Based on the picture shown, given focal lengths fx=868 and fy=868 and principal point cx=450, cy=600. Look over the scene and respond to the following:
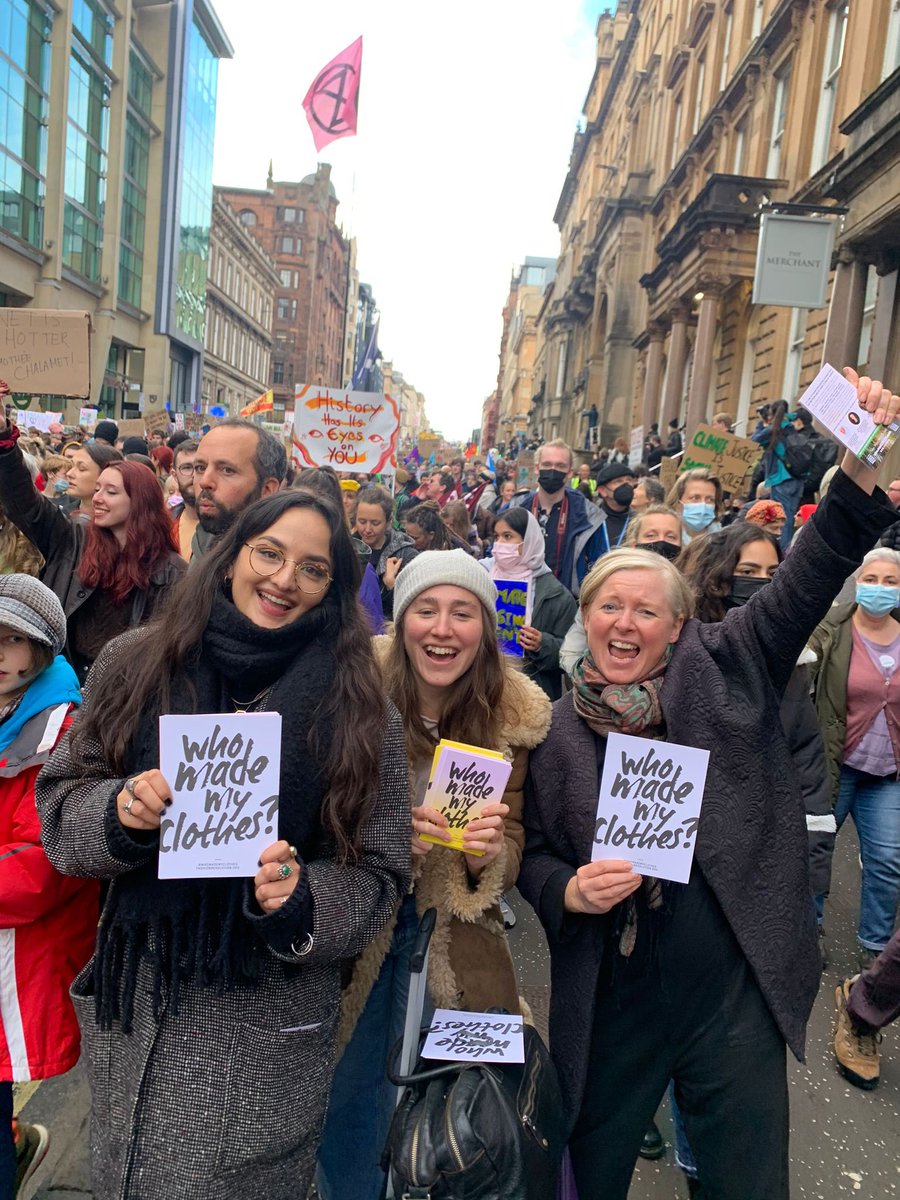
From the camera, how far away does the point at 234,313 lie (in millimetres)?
61875

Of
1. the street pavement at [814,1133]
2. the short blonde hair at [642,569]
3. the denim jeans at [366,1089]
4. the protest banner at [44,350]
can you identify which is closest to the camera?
the short blonde hair at [642,569]

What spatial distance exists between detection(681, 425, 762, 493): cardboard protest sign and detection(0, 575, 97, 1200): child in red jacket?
747cm

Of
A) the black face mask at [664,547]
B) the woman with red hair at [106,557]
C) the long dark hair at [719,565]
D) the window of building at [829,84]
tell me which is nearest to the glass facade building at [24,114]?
the window of building at [829,84]

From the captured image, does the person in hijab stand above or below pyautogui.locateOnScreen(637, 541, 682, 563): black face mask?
below

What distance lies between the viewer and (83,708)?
1963 millimetres

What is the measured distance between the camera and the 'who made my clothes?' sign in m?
8.14

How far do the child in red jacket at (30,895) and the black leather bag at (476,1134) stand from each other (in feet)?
2.81

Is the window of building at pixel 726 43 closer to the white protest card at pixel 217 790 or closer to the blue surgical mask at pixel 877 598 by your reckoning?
the blue surgical mask at pixel 877 598

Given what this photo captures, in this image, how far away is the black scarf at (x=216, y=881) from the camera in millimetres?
1794

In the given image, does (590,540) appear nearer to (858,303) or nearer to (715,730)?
(715,730)

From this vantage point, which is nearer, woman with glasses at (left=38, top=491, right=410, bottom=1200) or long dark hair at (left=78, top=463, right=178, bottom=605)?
woman with glasses at (left=38, top=491, right=410, bottom=1200)

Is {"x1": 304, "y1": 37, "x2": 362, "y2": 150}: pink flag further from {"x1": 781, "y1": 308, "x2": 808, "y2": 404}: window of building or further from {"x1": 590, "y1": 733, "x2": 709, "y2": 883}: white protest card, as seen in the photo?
{"x1": 590, "y1": 733, "x2": 709, "y2": 883}: white protest card

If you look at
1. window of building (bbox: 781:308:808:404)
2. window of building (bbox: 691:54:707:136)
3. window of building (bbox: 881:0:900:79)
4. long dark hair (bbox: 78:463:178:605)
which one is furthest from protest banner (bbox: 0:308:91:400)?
window of building (bbox: 691:54:707:136)

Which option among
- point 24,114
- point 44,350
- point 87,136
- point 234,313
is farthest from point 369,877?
point 234,313
